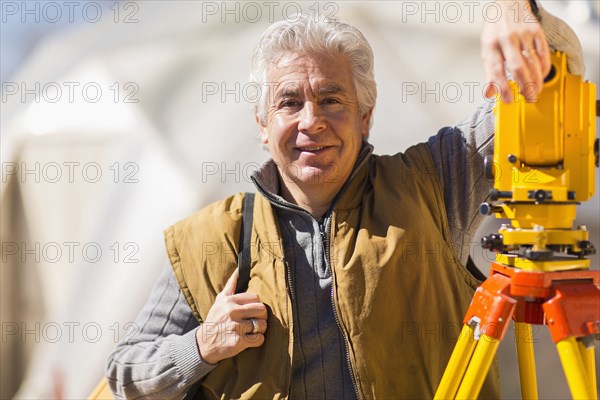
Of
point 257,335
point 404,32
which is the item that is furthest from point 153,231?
point 404,32

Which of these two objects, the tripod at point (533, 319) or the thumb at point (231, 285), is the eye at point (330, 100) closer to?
the thumb at point (231, 285)

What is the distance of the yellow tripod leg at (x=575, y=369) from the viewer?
3.88 feet

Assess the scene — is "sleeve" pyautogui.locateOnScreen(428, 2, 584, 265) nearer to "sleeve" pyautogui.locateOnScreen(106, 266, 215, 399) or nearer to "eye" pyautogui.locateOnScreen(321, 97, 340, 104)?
"eye" pyautogui.locateOnScreen(321, 97, 340, 104)

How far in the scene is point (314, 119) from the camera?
161 centimetres

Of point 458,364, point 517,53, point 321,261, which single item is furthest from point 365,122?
point 458,364

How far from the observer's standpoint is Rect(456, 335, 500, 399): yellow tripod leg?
1.25 metres

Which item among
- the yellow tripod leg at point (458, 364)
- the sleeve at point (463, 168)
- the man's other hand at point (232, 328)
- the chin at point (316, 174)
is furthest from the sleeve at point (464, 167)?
the man's other hand at point (232, 328)

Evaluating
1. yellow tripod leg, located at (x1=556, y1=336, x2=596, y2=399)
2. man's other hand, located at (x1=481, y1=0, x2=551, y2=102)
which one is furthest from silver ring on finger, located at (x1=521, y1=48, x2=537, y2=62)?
yellow tripod leg, located at (x1=556, y1=336, x2=596, y2=399)

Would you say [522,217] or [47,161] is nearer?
[522,217]

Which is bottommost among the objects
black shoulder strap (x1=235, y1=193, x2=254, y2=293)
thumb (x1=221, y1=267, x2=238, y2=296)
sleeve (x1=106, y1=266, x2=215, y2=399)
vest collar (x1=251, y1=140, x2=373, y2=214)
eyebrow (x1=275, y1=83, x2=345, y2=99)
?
sleeve (x1=106, y1=266, x2=215, y2=399)

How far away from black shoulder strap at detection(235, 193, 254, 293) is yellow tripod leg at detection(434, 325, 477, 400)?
1.91 ft

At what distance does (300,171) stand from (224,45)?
792 millimetres

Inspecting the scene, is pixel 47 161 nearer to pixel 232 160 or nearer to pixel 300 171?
pixel 232 160

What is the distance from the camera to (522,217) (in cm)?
126
